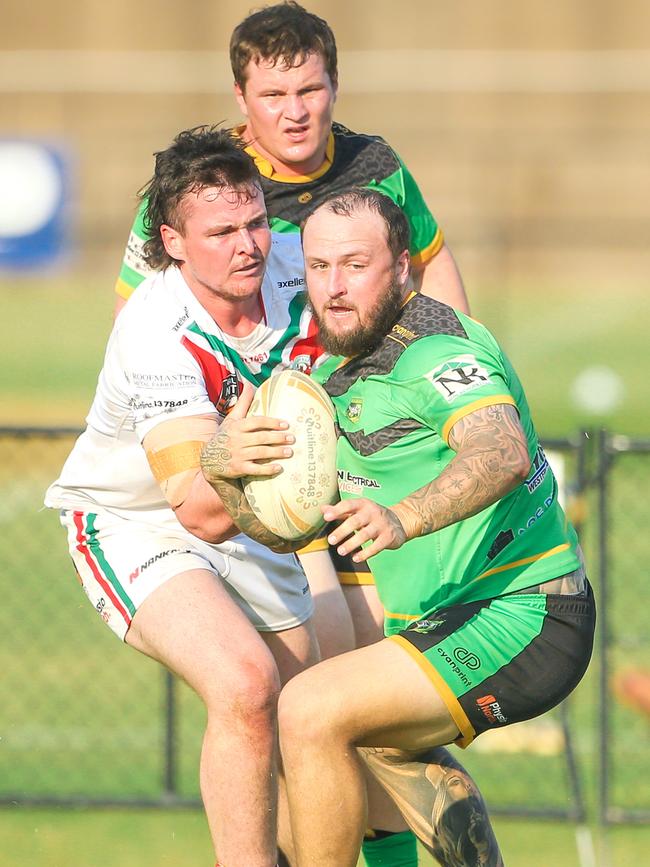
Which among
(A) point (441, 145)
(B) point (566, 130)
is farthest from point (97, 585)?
(B) point (566, 130)

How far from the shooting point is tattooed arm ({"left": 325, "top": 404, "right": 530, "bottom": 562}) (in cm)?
363

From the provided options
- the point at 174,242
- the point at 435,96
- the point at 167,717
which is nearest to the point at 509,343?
the point at 435,96

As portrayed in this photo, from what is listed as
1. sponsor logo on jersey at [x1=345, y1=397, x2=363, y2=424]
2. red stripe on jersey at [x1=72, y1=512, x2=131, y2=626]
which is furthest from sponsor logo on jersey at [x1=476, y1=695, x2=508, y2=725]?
red stripe on jersey at [x1=72, y1=512, x2=131, y2=626]

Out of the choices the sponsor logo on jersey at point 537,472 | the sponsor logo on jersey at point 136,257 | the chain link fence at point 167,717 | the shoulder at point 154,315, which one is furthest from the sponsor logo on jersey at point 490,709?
the chain link fence at point 167,717

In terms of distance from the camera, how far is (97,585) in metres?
4.87

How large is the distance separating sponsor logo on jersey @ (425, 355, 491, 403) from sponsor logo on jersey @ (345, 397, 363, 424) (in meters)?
0.30

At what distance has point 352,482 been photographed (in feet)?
14.3

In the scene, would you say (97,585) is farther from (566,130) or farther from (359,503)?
(566,130)

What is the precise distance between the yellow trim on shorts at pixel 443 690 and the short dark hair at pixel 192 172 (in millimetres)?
1527

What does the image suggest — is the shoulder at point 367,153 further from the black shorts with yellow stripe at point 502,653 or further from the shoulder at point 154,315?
the black shorts with yellow stripe at point 502,653

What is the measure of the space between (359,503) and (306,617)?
5.08 ft

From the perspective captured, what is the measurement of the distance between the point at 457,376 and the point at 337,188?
1.71 meters

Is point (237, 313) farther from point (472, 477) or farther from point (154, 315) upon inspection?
point (472, 477)

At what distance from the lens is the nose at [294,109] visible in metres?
5.35
